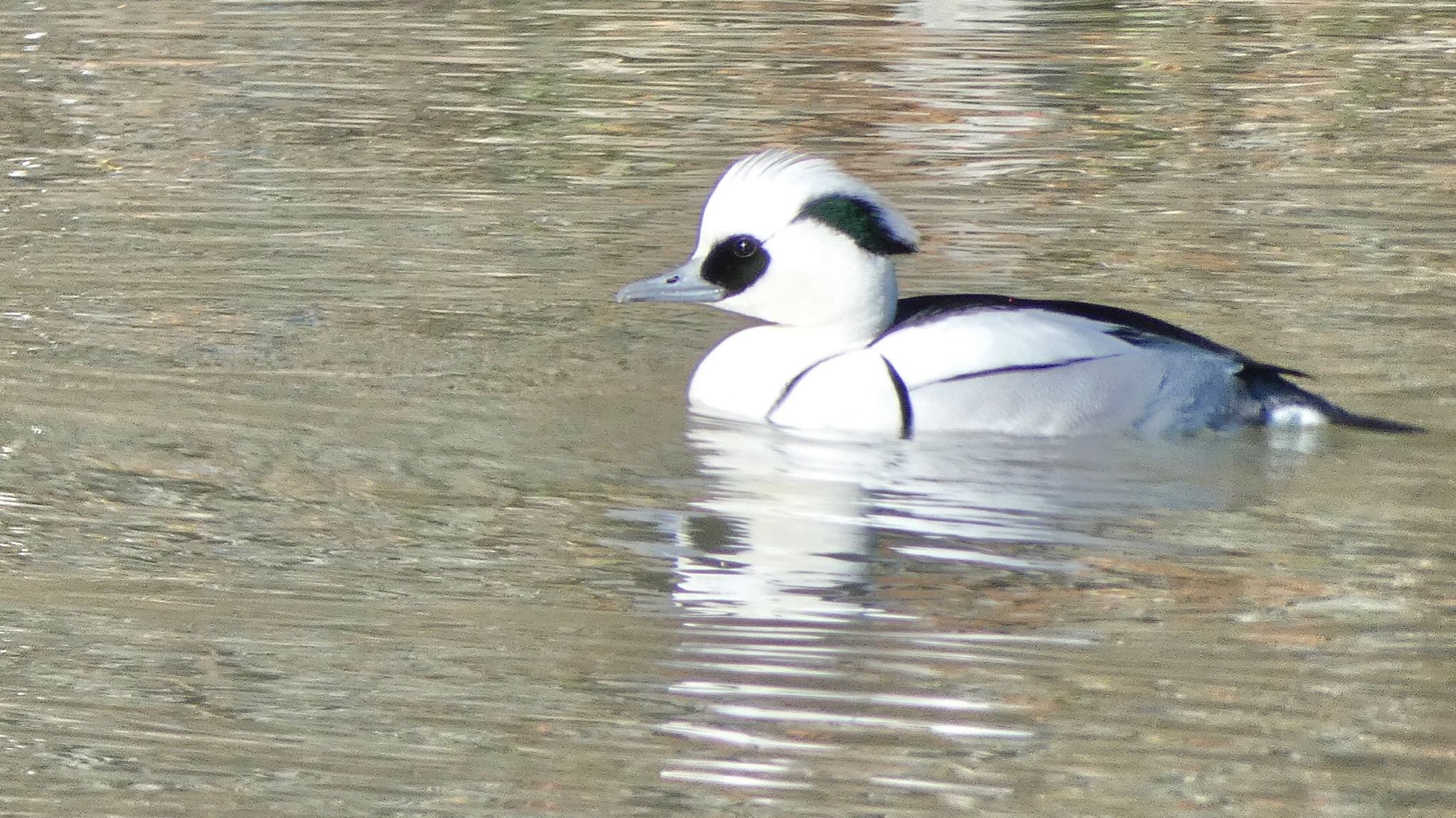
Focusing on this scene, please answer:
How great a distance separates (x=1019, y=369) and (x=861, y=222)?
0.59 metres

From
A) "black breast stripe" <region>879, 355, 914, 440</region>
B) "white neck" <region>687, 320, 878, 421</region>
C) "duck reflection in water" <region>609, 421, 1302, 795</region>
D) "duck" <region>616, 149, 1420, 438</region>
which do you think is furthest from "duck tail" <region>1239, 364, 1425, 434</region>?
"white neck" <region>687, 320, 878, 421</region>

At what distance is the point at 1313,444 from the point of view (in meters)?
5.99

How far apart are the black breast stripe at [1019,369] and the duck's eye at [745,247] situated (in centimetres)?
64

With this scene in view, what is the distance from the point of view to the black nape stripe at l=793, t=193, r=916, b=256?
6023mm

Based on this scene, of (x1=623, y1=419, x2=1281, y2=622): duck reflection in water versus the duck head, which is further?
the duck head

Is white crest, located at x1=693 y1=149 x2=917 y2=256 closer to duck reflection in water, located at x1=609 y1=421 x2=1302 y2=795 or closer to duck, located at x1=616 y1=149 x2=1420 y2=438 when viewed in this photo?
duck, located at x1=616 y1=149 x2=1420 y2=438

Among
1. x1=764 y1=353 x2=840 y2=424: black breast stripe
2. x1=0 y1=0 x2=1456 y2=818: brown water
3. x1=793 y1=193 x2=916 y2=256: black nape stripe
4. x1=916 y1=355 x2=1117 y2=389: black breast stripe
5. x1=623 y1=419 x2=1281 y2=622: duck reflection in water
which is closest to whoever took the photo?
A: x1=0 y1=0 x2=1456 y2=818: brown water

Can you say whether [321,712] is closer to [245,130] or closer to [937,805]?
[937,805]

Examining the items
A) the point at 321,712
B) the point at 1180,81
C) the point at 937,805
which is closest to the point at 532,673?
the point at 321,712

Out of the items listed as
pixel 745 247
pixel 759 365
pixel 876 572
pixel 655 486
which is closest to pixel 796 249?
pixel 745 247

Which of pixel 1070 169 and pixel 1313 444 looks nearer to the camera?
pixel 1313 444

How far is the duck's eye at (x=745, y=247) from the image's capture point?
6191 millimetres

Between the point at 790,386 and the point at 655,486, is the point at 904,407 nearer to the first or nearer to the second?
the point at 790,386

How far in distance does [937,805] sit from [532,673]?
991mm
